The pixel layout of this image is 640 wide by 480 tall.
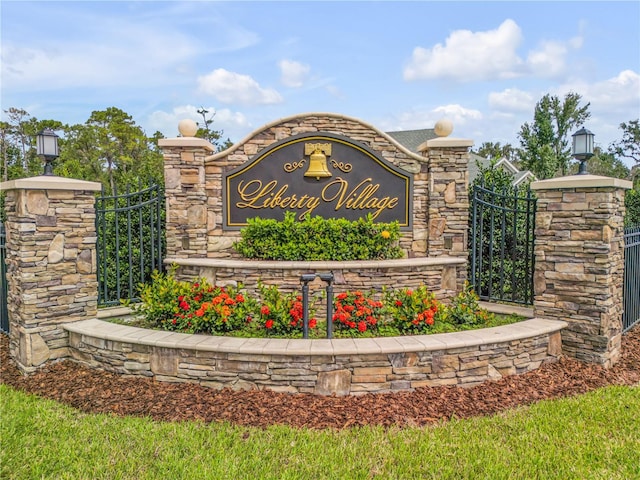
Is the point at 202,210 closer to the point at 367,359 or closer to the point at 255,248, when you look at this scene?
the point at 255,248

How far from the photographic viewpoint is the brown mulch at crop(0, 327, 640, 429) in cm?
366

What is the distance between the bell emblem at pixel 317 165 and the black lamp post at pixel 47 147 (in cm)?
357

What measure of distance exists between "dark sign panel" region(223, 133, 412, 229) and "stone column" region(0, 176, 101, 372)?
2188mm

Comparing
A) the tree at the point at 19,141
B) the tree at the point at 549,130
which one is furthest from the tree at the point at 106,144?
the tree at the point at 549,130

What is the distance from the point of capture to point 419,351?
413 cm

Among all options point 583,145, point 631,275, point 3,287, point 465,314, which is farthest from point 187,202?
point 631,275

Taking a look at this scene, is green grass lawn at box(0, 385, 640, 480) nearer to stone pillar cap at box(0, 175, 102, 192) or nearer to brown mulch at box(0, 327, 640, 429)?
brown mulch at box(0, 327, 640, 429)

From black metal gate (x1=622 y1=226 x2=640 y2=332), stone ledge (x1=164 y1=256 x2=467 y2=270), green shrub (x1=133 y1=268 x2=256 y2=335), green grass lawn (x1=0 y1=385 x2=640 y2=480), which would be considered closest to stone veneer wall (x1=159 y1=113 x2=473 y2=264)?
stone ledge (x1=164 y1=256 x2=467 y2=270)

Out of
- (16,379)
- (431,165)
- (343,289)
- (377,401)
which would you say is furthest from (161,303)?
(431,165)

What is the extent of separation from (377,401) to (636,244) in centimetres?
490

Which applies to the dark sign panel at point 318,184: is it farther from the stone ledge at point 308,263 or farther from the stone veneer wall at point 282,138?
the stone ledge at point 308,263

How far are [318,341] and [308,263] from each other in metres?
1.79

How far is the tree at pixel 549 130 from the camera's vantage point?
1717 cm

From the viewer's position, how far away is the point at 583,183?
486cm
